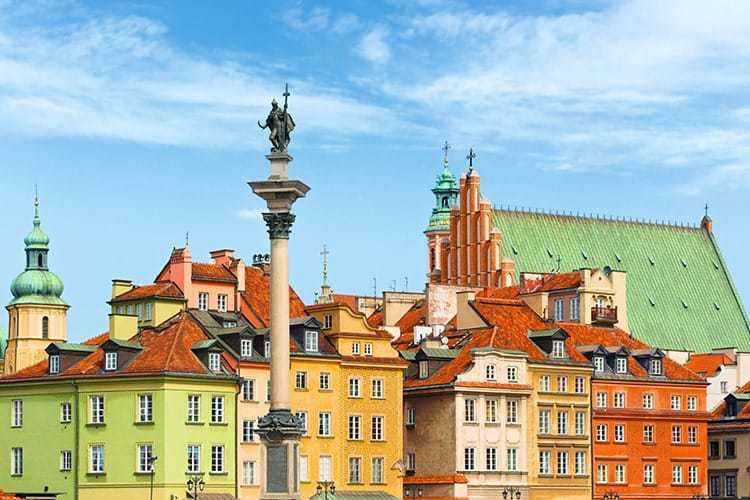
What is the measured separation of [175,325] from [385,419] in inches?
526

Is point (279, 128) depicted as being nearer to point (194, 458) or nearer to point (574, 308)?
point (194, 458)

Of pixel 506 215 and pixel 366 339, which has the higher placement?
pixel 506 215

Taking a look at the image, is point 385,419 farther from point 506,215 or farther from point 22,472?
point 506,215

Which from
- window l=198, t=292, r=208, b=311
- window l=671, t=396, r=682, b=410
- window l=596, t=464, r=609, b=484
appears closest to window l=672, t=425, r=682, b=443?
window l=671, t=396, r=682, b=410

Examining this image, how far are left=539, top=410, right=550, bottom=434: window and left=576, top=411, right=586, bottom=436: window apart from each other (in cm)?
248

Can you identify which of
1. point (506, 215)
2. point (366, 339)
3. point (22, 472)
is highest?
point (506, 215)

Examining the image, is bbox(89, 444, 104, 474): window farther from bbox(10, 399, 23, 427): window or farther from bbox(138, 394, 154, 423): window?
bbox(10, 399, 23, 427): window

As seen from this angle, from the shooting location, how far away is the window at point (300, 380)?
108000 millimetres

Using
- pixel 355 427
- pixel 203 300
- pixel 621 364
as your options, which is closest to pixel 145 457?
pixel 203 300

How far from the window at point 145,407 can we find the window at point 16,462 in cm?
819

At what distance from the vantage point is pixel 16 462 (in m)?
107

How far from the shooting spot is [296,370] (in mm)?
107938

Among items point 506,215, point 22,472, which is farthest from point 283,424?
point 506,215

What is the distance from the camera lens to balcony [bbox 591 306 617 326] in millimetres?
134250
